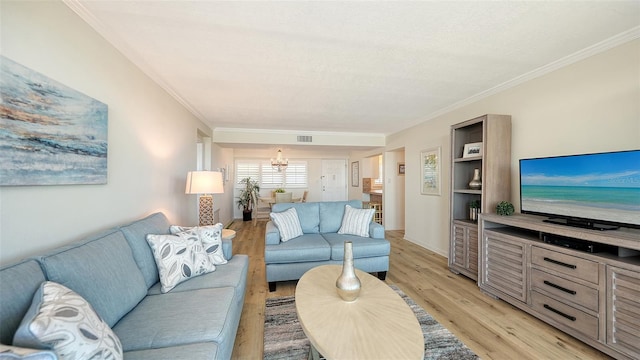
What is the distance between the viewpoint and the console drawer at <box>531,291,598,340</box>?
1700mm

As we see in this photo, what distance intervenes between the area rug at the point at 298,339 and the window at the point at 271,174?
5530mm

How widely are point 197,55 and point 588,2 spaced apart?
9.04 feet

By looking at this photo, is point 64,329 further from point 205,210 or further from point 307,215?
point 307,215

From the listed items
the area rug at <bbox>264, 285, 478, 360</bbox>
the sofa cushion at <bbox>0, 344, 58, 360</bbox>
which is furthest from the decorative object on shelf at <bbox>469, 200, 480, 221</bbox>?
the sofa cushion at <bbox>0, 344, 58, 360</bbox>

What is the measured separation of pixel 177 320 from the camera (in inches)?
50.8

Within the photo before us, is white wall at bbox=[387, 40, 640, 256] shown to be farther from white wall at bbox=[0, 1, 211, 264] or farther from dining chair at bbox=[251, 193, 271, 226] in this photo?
dining chair at bbox=[251, 193, 271, 226]

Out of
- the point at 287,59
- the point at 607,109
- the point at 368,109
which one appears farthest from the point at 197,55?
the point at 607,109

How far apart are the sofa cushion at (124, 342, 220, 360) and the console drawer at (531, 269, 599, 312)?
2.46 m

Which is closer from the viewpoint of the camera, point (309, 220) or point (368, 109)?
point (309, 220)

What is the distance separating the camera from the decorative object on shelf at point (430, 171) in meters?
3.90

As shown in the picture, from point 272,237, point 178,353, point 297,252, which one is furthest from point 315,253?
point 178,353

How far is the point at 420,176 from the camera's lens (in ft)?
14.1

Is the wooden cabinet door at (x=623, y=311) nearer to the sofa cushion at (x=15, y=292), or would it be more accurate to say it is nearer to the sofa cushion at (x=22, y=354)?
the sofa cushion at (x=22, y=354)

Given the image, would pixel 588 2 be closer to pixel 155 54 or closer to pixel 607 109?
pixel 607 109
